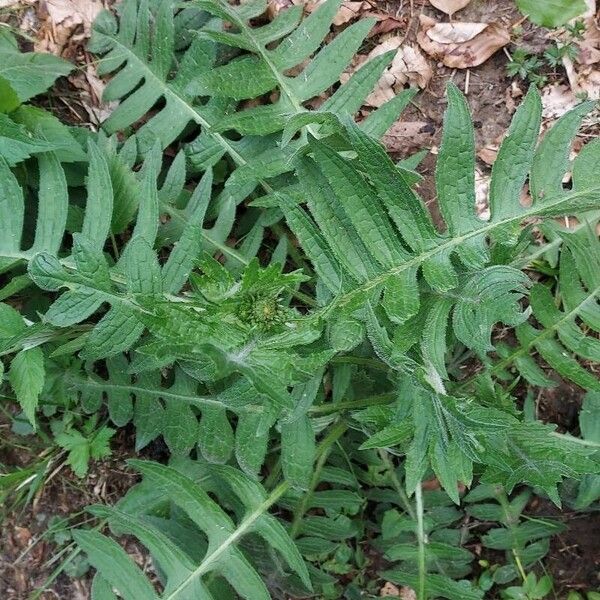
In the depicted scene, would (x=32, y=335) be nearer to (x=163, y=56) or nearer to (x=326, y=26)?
(x=163, y=56)

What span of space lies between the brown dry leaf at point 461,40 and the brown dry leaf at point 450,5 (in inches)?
1.9

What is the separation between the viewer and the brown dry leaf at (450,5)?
2.74 m

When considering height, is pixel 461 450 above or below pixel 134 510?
above

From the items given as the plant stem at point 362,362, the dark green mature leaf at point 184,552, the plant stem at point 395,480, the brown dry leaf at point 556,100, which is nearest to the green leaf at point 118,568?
the dark green mature leaf at point 184,552

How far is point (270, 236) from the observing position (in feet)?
9.04

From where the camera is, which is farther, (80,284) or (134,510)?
(134,510)

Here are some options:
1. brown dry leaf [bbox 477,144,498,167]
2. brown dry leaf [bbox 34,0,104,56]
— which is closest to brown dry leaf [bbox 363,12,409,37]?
brown dry leaf [bbox 477,144,498,167]

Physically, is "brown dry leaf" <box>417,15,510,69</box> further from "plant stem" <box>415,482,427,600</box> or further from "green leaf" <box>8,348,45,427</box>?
"green leaf" <box>8,348,45,427</box>

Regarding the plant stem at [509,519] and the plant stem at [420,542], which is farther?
the plant stem at [509,519]

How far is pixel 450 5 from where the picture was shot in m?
2.74

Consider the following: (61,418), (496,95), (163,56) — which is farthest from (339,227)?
(61,418)

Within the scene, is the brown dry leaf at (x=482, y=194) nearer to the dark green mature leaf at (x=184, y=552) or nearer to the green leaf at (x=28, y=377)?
the dark green mature leaf at (x=184, y=552)

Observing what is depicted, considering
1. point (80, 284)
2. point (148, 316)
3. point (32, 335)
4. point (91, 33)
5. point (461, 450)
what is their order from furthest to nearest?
point (91, 33) < point (32, 335) < point (461, 450) < point (80, 284) < point (148, 316)

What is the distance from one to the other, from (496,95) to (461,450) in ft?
5.02
